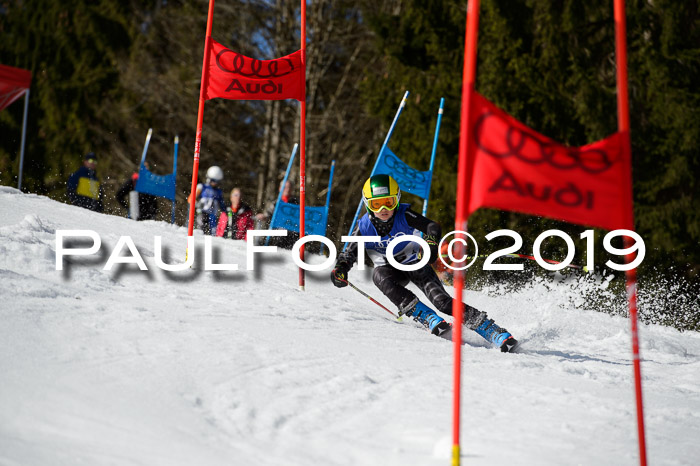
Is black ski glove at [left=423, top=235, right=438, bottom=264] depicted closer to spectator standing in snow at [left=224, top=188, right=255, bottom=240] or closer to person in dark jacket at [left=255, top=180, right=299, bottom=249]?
person in dark jacket at [left=255, top=180, right=299, bottom=249]

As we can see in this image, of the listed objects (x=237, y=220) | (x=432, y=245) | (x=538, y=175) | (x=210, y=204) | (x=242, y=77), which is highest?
(x=242, y=77)

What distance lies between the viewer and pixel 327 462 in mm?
3201

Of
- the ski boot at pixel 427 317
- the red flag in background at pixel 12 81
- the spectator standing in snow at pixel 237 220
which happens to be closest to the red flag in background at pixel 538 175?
the ski boot at pixel 427 317

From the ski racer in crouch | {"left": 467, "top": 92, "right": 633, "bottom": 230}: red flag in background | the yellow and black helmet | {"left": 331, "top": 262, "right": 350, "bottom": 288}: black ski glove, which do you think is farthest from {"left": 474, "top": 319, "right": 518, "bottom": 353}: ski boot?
{"left": 467, "top": 92, "right": 633, "bottom": 230}: red flag in background

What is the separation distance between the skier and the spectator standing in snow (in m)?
0.22

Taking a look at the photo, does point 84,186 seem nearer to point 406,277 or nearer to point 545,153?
point 406,277

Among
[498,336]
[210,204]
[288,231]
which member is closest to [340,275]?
[498,336]

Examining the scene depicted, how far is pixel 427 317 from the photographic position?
6270mm

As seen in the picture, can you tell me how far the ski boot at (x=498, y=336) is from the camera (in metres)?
5.92

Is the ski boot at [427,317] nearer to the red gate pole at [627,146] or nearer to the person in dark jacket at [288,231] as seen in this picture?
the red gate pole at [627,146]

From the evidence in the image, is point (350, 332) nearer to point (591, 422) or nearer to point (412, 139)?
point (591, 422)

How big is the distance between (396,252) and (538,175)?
11.9ft

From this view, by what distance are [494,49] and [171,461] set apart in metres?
10.8

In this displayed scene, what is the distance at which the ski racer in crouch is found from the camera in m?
6.48
